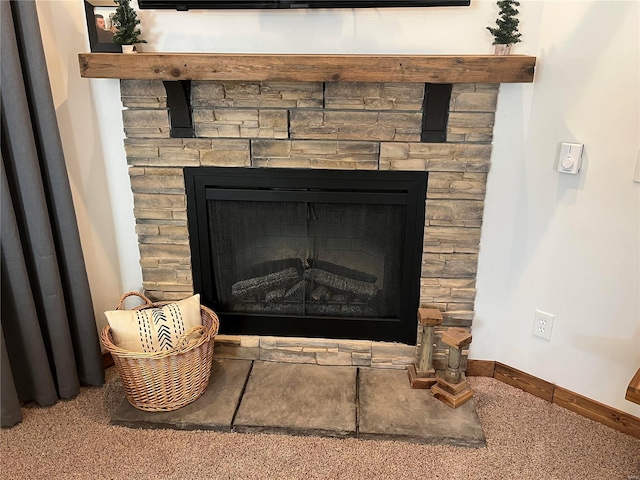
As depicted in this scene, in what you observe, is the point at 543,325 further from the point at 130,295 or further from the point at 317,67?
the point at 130,295

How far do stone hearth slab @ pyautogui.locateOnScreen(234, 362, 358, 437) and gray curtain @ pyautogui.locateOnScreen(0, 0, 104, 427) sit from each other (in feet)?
2.17

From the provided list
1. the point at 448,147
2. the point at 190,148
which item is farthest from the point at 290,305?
the point at 448,147

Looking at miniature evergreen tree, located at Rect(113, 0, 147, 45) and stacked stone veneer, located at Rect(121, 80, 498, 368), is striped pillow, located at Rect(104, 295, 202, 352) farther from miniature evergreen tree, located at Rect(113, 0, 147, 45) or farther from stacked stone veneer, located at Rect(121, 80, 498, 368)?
miniature evergreen tree, located at Rect(113, 0, 147, 45)

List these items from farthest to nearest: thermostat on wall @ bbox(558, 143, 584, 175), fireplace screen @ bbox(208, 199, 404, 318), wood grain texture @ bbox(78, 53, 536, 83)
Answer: fireplace screen @ bbox(208, 199, 404, 318) < thermostat on wall @ bbox(558, 143, 584, 175) < wood grain texture @ bbox(78, 53, 536, 83)

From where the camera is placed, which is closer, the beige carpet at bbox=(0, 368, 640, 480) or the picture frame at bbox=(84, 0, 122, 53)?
the beige carpet at bbox=(0, 368, 640, 480)

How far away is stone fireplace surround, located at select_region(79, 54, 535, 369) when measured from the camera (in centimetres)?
190

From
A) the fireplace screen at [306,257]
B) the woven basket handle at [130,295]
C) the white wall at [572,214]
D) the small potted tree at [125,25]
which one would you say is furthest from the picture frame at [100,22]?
Result: the white wall at [572,214]

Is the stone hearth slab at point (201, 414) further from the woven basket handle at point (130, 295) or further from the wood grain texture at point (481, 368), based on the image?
the wood grain texture at point (481, 368)

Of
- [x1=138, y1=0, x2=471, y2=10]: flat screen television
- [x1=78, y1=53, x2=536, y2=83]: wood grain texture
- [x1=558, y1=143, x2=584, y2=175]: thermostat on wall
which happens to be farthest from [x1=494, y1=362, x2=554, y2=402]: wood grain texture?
[x1=138, y1=0, x2=471, y2=10]: flat screen television

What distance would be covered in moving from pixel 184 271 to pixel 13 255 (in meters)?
0.64

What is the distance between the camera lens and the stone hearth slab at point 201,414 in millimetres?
1883

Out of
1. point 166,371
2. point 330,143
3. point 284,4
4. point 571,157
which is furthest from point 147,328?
point 571,157

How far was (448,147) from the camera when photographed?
193cm

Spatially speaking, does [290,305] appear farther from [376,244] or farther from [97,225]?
[97,225]
